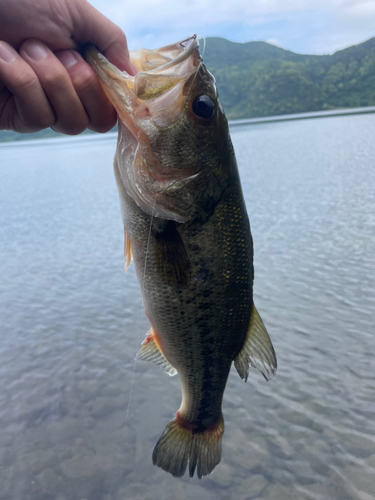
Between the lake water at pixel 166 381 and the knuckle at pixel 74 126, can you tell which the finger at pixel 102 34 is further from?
the lake water at pixel 166 381

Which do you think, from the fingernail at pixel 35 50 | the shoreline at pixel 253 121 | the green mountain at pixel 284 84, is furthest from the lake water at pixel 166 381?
the green mountain at pixel 284 84

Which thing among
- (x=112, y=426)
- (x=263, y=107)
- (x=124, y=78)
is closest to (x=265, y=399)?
(x=112, y=426)

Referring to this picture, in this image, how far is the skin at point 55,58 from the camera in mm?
1676

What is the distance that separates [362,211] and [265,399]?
906cm

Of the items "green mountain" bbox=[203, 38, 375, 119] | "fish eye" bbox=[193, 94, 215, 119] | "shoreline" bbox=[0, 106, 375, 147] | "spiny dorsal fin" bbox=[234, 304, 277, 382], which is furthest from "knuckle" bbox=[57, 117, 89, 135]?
"green mountain" bbox=[203, 38, 375, 119]

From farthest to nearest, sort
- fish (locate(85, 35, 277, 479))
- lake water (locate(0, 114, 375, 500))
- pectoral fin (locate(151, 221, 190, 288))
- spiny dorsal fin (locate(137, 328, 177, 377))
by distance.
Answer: lake water (locate(0, 114, 375, 500)), spiny dorsal fin (locate(137, 328, 177, 377)), pectoral fin (locate(151, 221, 190, 288)), fish (locate(85, 35, 277, 479))

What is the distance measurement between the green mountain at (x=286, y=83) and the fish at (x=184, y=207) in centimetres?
9513

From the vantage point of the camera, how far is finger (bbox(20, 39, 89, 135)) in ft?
5.67

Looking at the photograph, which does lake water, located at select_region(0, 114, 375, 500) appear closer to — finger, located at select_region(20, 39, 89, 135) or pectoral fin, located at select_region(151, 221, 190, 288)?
pectoral fin, located at select_region(151, 221, 190, 288)

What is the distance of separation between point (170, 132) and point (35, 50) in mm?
698

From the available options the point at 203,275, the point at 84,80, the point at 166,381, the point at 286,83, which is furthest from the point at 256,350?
the point at 286,83

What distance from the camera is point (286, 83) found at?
110562mm

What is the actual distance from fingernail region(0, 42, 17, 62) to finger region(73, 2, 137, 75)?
0.31 metres

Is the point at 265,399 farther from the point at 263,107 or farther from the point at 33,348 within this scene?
the point at 263,107
